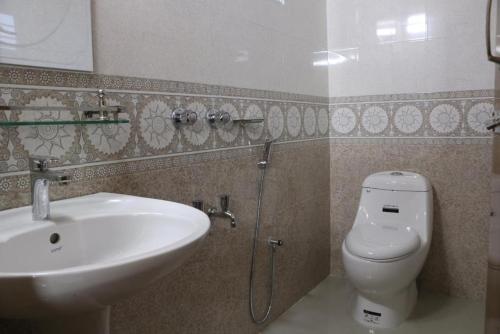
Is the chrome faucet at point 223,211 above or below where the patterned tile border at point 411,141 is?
below

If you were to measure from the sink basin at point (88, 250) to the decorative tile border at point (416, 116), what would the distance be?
1774 millimetres

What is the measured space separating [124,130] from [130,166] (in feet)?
0.38

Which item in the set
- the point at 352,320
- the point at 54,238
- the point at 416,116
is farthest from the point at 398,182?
the point at 54,238

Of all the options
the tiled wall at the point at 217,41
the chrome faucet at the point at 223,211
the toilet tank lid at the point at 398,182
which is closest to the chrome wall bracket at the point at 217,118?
the tiled wall at the point at 217,41

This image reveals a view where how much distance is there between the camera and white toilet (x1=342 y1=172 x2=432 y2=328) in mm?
1849

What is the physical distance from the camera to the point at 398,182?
2.22 m

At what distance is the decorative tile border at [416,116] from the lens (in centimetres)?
221

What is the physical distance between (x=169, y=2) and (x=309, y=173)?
52.0 inches

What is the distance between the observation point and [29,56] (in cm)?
99

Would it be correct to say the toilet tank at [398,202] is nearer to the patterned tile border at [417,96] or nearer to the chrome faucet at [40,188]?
the patterned tile border at [417,96]

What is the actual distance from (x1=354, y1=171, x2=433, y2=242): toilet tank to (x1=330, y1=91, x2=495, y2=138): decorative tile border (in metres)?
0.30

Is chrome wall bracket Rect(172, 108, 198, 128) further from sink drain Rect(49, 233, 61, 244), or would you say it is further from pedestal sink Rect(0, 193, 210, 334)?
sink drain Rect(49, 233, 61, 244)

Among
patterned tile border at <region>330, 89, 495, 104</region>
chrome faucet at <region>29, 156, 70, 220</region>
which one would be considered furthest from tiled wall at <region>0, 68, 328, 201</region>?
patterned tile border at <region>330, 89, 495, 104</region>

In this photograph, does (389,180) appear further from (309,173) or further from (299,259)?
(299,259)
